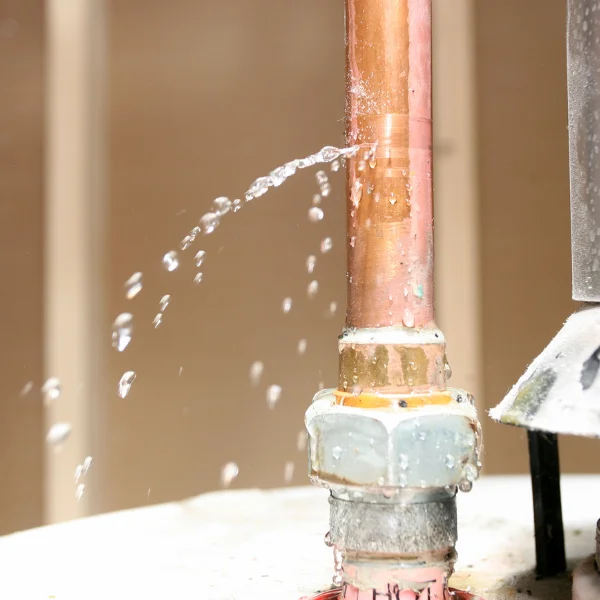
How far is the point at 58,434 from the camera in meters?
1.46

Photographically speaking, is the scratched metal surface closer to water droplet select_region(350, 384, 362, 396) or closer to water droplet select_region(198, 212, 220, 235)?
water droplet select_region(350, 384, 362, 396)

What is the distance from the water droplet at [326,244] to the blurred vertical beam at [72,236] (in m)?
0.44

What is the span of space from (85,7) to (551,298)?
1110mm

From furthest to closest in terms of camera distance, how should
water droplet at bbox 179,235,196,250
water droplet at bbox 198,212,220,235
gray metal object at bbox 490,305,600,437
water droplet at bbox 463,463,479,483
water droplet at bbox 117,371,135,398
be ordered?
water droplet at bbox 198,212,220,235 → water droplet at bbox 117,371,135,398 → water droplet at bbox 179,235,196,250 → water droplet at bbox 463,463,479,483 → gray metal object at bbox 490,305,600,437

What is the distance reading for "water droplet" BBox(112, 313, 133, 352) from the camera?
152 cm

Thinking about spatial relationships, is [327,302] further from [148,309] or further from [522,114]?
[522,114]

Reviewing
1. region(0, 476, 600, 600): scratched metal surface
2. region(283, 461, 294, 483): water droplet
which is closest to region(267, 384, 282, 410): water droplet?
region(283, 461, 294, 483): water droplet

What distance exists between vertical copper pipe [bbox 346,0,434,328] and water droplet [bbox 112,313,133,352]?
0.99 meters

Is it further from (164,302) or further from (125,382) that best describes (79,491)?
(164,302)

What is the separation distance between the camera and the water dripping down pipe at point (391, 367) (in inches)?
22.3

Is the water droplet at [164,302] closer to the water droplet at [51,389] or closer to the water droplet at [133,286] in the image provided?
the water droplet at [133,286]

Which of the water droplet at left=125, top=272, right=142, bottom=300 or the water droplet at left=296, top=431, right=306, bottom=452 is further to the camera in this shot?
the water droplet at left=296, top=431, right=306, bottom=452

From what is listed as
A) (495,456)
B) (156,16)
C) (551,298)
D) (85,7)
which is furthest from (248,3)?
(495,456)

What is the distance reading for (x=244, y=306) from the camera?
161 centimetres
